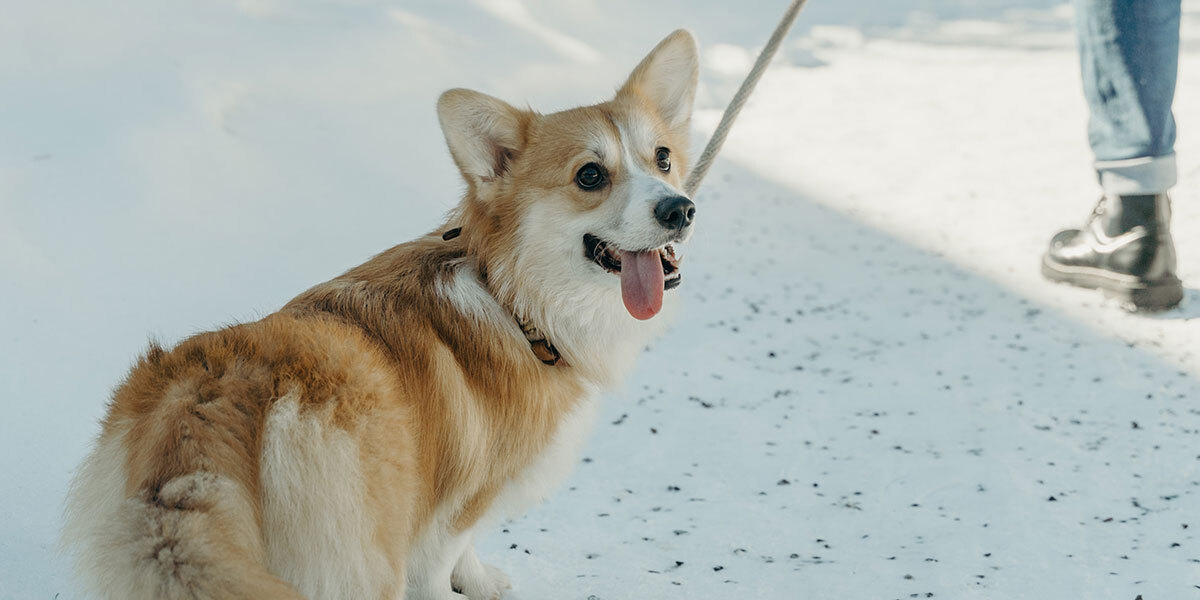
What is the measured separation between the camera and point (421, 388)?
5.32 feet

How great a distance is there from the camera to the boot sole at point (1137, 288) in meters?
3.25

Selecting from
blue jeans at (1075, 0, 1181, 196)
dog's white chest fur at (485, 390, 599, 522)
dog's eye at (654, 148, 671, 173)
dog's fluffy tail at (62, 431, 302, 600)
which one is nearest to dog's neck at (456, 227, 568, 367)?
dog's white chest fur at (485, 390, 599, 522)

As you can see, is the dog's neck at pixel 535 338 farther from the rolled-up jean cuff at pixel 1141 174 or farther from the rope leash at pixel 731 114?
the rolled-up jean cuff at pixel 1141 174

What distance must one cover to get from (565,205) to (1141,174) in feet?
7.32

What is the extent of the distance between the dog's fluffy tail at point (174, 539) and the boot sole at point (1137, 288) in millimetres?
2992

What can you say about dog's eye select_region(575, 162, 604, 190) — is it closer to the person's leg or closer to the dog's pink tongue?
the dog's pink tongue

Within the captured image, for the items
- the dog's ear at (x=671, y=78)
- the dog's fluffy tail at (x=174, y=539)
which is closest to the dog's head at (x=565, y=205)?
the dog's ear at (x=671, y=78)

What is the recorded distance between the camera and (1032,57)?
6012 millimetres

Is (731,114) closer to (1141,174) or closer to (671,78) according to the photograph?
(671,78)

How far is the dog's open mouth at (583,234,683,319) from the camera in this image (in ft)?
6.23

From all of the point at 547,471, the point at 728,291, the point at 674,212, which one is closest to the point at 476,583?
the point at 547,471

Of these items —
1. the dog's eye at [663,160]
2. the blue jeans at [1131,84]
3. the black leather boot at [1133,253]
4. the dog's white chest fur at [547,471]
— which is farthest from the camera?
the black leather boot at [1133,253]

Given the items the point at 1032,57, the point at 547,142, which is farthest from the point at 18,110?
the point at 1032,57

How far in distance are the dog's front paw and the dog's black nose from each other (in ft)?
2.54
